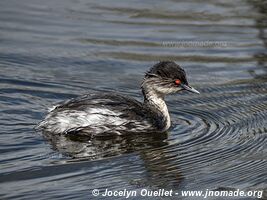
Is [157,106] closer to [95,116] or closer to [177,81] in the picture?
[177,81]

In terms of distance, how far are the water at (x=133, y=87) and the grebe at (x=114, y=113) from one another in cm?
17

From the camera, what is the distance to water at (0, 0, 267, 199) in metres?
7.26

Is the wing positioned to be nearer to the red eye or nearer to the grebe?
the grebe

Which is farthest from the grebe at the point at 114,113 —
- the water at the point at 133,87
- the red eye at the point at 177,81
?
the water at the point at 133,87

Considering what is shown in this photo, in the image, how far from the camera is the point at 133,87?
33.9 feet

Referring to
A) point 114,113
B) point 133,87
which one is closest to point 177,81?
point 114,113

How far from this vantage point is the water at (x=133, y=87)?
7.26m

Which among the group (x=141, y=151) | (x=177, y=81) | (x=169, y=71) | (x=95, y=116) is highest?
(x=169, y=71)

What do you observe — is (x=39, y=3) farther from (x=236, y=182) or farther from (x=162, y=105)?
(x=236, y=182)

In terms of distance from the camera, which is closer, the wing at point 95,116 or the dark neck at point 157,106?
the wing at point 95,116

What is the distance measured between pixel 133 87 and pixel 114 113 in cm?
158

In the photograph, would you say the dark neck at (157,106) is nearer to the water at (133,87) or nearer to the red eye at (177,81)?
the water at (133,87)

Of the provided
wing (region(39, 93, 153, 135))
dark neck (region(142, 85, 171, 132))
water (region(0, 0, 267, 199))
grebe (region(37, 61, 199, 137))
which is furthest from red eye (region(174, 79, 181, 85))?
wing (region(39, 93, 153, 135))

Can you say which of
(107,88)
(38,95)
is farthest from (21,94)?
(107,88)
